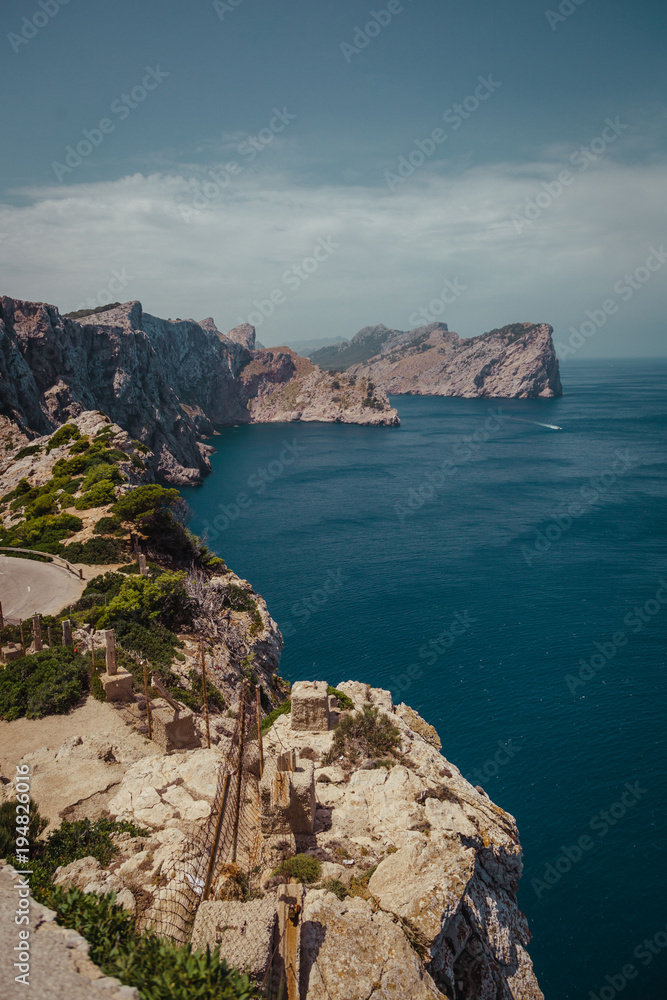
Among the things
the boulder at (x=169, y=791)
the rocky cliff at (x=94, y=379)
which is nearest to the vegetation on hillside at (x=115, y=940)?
the boulder at (x=169, y=791)

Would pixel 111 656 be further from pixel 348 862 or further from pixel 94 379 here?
Result: pixel 94 379

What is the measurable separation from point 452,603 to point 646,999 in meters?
36.5

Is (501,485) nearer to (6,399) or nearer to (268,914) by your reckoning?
(6,399)

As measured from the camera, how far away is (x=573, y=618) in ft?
180

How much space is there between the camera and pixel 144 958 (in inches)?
372

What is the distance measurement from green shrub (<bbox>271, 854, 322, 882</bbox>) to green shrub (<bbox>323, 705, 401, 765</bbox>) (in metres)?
4.77

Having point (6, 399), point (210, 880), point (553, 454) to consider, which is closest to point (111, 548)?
point (210, 880)

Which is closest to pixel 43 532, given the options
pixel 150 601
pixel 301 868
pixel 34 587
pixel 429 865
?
pixel 34 587

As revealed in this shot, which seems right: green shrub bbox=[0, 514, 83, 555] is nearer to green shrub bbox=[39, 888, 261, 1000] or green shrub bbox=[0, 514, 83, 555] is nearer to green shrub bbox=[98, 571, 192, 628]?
green shrub bbox=[98, 571, 192, 628]

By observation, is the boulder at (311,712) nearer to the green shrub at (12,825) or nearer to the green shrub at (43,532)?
the green shrub at (12,825)

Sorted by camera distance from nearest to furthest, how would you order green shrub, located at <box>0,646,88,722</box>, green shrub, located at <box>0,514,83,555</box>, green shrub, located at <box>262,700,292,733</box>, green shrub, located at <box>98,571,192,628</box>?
green shrub, located at <box>0,646,88,722</box> < green shrub, located at <box>262,700,292,733</box> < green shrub, located at <box>98,571,192,628</box> < green shrub, located at <box>0,514,83,555</box>

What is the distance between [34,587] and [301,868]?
2620 centimetres

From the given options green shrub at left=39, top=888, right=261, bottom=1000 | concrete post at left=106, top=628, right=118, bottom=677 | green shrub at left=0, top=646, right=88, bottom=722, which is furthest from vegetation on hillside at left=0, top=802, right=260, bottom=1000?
concrete post at left=106, top=628, right=118, bottom=677

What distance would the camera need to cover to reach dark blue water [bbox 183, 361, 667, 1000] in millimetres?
28859
